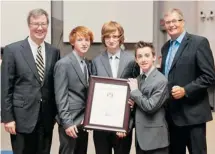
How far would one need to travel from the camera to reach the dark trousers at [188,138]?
2.44 m

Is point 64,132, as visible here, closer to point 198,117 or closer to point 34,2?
point 198,117

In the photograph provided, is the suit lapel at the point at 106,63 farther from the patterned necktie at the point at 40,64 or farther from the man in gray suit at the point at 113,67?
the patterned necktie at the point at 40,64

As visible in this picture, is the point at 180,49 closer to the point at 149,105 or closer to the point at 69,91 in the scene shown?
the point at 149,105

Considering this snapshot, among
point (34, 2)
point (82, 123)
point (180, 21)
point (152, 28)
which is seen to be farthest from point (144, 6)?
point (82, 123)

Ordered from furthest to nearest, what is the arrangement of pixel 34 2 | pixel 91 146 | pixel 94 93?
pixel 34 2 < pixel 91 146 < pixel 94 93

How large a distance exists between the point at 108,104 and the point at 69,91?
0.30m

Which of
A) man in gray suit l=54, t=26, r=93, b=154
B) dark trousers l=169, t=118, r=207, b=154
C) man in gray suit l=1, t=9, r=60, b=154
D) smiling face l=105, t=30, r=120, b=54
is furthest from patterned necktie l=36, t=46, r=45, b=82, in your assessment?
dark trousers l=169, t=118, r=207, b=154

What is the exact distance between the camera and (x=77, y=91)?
2.42m

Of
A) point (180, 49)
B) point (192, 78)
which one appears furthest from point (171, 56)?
point (192, 78)

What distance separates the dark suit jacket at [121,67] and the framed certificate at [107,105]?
0.10 metres

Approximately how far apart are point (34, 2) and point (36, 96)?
11.4ft

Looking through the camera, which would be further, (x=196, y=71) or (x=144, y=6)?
(x=144, y=6)

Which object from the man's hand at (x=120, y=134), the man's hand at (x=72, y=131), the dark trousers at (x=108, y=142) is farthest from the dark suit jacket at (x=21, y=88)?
the man's hand at (x=120, y=134)

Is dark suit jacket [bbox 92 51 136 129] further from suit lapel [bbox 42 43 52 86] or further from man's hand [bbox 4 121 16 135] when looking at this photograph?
man's hand [bbox 4 121 16 135]
